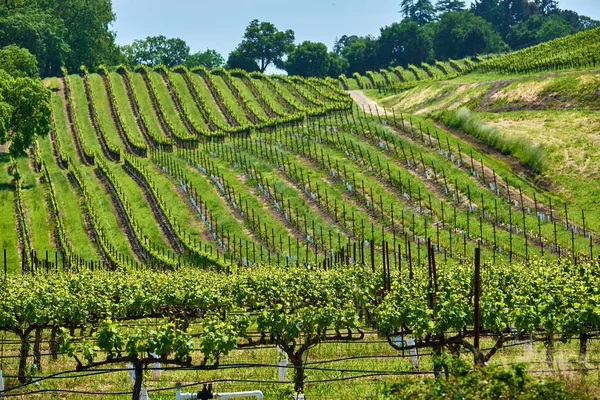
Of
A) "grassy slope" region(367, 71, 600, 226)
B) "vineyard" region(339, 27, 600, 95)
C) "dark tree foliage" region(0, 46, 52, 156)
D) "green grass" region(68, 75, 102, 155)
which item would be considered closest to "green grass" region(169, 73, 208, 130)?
"green grass" region(68, 75, 102, 155)

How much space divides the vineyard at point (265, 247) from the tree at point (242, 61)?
179ft

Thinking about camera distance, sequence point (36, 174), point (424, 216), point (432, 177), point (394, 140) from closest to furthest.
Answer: point (424, 216)
point (432, 177)
point (394, 140)
point (36, 174)

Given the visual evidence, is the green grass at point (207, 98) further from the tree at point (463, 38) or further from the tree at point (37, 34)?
the tree at point (463, 38)

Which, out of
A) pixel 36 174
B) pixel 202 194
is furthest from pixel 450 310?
pixel 36 174

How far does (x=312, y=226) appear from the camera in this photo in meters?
65.3

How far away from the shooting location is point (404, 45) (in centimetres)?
19375

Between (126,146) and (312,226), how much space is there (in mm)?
43541

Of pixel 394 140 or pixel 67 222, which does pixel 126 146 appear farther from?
pixel 394 140

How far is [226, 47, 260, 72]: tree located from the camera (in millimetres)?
191875

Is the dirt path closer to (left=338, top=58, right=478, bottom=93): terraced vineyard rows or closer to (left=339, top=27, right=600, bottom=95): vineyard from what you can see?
(left=339, top=27, right=600, bottom=95): vineyard

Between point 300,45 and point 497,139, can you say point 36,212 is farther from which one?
point 300,45

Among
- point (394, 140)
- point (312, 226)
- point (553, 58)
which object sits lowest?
point (312, 226)

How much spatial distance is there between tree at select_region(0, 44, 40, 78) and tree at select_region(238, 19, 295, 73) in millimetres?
81975

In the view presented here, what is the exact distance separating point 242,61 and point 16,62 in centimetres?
8395
